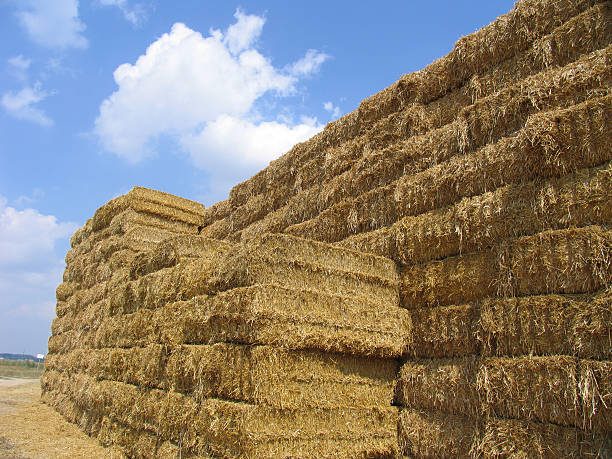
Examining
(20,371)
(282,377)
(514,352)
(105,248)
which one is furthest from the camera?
(20,371)

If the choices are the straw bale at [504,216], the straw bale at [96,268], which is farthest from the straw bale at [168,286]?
the straw bale at [504,216]

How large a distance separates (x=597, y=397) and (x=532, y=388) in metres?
0.57

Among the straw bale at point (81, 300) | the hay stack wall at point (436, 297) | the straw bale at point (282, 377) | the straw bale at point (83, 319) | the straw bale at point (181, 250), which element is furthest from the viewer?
the straw bale at point (81, 300)

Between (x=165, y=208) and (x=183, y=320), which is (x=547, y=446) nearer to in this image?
(x=183, y=320)

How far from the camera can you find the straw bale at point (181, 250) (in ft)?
23.0

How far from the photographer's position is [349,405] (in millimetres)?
5266

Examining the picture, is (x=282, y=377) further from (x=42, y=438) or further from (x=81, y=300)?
(x=81, y=300)

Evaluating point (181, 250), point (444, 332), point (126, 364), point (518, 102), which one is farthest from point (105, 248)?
point (518, 102)

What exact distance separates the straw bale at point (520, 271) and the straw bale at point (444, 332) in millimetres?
128

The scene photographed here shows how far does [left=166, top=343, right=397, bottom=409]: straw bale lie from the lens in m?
4.73

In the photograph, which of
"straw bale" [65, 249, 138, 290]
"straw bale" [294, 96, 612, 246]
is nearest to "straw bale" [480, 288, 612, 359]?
"straw bale" [294, 96, 612, 246]

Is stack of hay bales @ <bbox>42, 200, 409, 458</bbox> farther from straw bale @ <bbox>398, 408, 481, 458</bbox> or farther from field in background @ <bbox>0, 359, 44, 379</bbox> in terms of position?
field in background @ <bbox>0, 359, 44, 379</bbox>

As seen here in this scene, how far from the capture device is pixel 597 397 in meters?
3.93

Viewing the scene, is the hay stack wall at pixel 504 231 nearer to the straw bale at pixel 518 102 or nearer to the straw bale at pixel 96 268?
the straw bale at pixel 518 102
